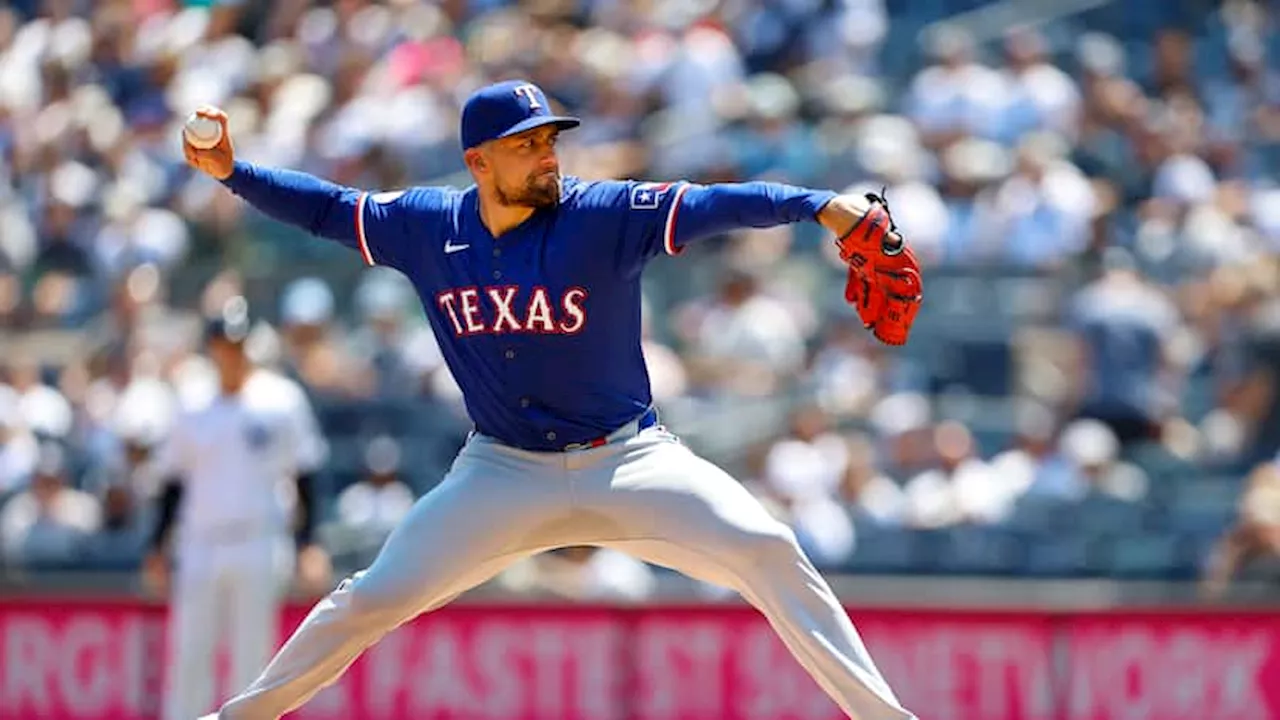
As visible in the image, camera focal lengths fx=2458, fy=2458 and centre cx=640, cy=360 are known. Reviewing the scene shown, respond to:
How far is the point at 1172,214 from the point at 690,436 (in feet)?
10.6

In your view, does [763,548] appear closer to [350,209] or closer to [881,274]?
[881,274]

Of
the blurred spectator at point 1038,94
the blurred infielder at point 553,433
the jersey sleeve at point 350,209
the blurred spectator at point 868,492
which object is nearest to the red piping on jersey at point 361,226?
the jersey sleeve at point 350,209

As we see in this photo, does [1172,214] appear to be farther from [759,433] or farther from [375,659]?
[375,659]

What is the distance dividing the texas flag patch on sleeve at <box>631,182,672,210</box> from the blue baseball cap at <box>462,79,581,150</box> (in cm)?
24

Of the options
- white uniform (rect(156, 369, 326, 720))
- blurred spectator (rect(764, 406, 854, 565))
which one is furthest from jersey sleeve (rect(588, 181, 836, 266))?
blurred spectator (rect(764, 406, 854, 565))

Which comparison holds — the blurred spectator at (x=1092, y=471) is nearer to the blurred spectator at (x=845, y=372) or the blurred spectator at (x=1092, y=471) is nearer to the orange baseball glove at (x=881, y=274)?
the blurred spectator at (x=845, y=372)

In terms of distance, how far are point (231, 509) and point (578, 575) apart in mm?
2272

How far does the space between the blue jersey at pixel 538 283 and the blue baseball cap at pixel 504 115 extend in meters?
0.26

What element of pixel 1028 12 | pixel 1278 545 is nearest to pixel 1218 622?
pixel 1278 545

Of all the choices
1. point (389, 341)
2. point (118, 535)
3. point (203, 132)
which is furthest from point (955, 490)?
point (203, 132)

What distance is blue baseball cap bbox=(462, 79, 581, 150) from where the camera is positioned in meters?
6.41

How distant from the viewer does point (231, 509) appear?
10750mm

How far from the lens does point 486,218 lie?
21.8 ft

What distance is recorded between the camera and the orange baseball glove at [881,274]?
6016 mm
